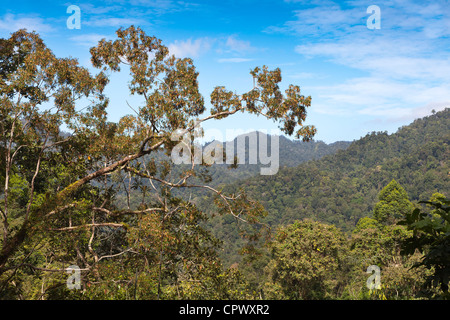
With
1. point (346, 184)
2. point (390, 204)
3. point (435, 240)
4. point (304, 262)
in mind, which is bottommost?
point (304, 262)

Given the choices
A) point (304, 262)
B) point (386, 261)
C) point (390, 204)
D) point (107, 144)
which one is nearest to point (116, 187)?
point (107, 144)

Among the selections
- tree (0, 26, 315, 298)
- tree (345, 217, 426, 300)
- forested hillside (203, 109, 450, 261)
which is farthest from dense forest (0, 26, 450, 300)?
forested hillside (203, 109, 450, 261)

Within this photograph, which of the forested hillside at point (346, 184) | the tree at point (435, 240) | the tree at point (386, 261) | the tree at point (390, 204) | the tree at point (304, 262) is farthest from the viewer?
the forested hillside at point (346, 184)

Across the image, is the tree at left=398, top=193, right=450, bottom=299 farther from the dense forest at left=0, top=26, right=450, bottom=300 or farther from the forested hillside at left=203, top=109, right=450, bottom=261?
the forested hillside at left=203, top=109, right=450, bottom=261

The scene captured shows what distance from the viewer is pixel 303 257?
2050cm

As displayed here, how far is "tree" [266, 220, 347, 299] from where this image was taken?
20.5 meters

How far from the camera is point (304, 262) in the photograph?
20188 millimetres

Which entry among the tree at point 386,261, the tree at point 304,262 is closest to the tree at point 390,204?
the tree at point 386,261

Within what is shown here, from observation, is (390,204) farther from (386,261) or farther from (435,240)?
(435,240)

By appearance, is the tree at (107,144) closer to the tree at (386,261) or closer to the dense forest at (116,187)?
the dense forest at (116,187)

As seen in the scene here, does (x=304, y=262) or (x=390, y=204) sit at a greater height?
→ (x=390, y=204)

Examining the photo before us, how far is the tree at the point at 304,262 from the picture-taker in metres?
20.5
